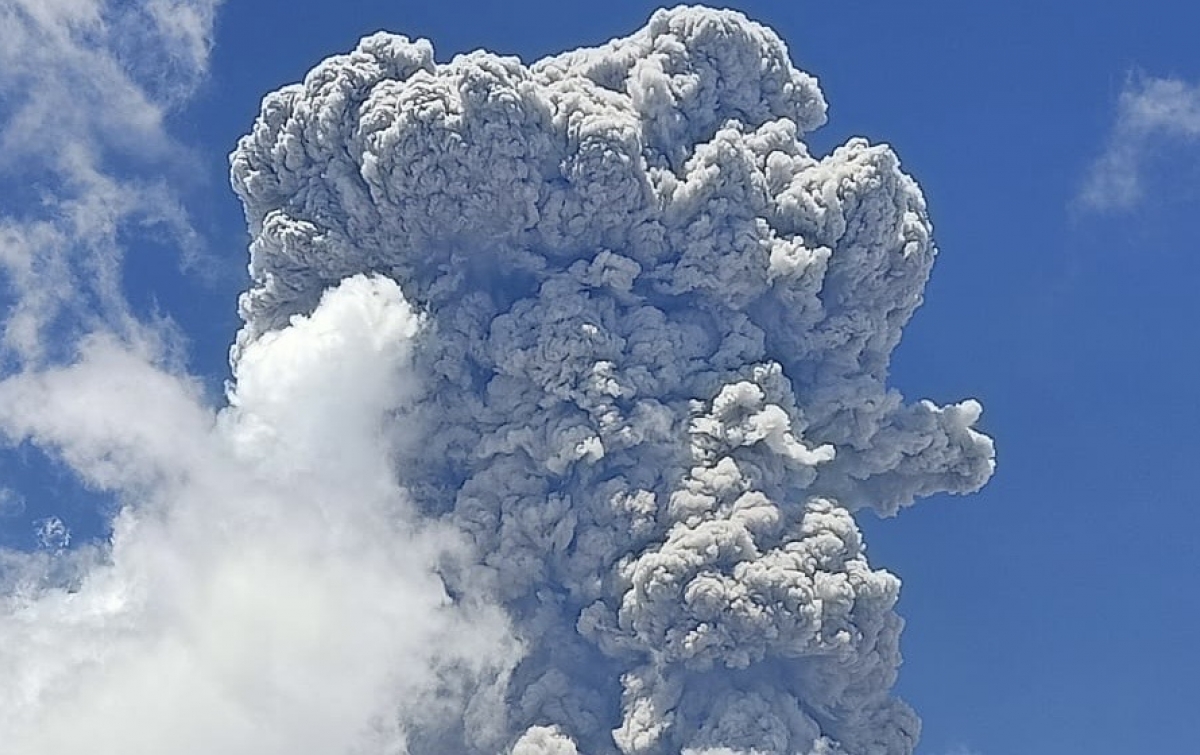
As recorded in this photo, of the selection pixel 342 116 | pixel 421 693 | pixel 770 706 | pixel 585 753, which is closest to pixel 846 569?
pixel 770 706

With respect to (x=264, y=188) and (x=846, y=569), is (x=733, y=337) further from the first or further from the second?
(x=264, y=188)

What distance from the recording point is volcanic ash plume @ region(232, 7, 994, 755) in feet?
193

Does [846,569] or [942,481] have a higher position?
[942,481]

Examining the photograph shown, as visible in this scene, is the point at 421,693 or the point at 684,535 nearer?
the point at 684,535

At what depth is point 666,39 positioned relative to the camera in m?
63.5

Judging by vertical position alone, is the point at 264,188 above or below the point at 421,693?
above

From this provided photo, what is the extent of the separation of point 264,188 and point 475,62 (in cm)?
633

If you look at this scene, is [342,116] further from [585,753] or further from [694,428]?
[585,753]

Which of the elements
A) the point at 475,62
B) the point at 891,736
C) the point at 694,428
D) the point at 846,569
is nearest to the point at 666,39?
the point at 475,62

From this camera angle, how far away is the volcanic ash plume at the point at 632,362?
193 ft

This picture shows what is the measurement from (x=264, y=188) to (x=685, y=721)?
1648 centimetres

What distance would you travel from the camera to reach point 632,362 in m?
60.5

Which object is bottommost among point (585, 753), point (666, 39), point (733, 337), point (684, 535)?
point (585, 753)

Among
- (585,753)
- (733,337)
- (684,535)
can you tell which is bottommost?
(585,753)
